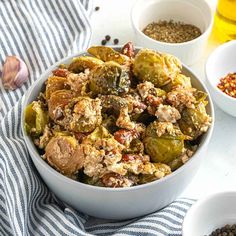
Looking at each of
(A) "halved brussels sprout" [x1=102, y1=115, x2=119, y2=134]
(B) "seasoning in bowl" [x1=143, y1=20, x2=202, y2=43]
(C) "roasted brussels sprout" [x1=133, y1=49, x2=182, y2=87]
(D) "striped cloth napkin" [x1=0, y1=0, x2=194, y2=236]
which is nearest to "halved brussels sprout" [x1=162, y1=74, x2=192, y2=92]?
(C) "roasted brussels sprout" [x1=133, y1=49, x2=182, y2=87]

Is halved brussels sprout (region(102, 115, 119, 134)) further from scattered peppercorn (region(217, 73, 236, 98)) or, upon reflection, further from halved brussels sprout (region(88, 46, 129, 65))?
scattered peppercorn (region(217, 73, 236, 98))

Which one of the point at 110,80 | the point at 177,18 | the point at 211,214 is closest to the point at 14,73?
the point at 110,80

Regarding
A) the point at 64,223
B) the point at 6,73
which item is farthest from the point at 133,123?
the point at 6,73

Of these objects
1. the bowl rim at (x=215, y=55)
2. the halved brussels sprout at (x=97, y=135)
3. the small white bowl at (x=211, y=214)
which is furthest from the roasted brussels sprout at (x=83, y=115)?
the bowl rim at (x=215, y=55)

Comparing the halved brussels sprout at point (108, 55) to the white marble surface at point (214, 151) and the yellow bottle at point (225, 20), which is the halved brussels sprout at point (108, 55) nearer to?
the white marble surface at point (214, 151)

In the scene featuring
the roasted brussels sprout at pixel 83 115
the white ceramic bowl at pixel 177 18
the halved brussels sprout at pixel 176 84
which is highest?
the roasted brussels sprout at pixel 83 115
